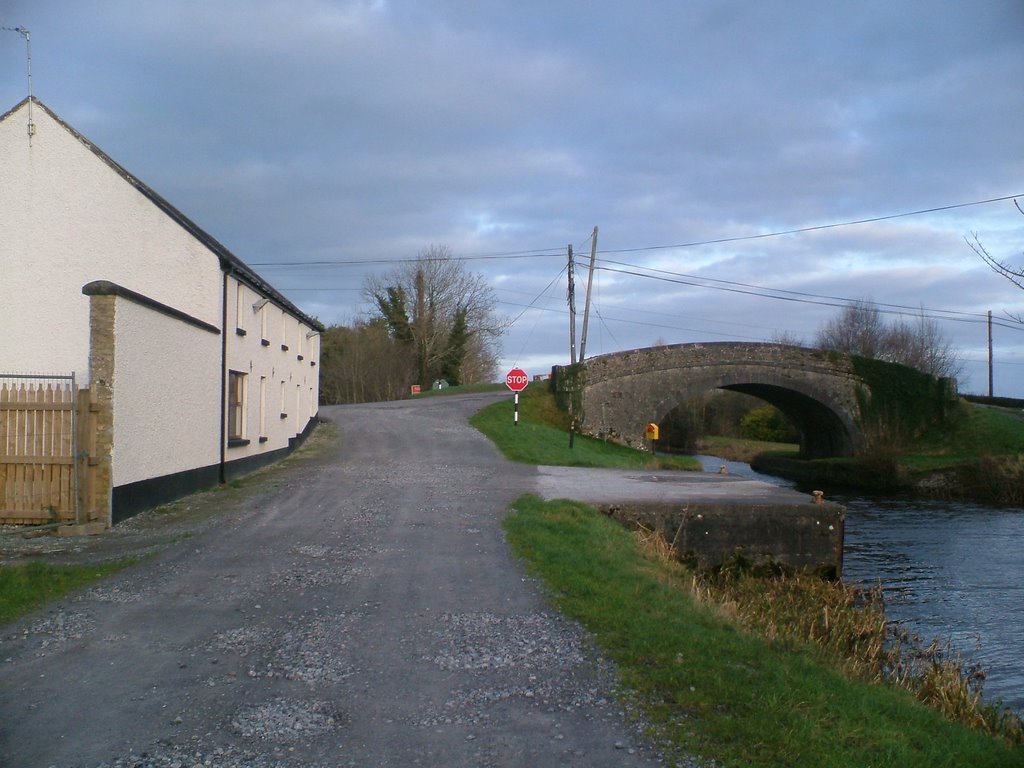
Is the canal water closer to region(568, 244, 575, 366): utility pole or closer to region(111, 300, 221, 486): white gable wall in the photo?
region(111, 300, 221, 486): white gable wall

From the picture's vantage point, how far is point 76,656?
6.12 metres

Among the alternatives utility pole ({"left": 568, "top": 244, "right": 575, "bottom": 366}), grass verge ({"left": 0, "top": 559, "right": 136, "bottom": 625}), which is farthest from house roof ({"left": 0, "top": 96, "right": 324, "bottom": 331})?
utility pole ({"left": 568, "top": 244, "right": 575, "bottom": 366})

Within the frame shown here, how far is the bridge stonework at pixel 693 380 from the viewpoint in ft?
111

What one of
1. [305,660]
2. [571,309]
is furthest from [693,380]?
[305,660]

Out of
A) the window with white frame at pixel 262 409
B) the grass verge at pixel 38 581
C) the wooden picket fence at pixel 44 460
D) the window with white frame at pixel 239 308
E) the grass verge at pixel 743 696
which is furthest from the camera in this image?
the window with white frame at pixel 262 409

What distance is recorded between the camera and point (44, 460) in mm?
11289

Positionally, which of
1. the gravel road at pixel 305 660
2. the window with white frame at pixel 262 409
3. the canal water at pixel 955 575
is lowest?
the canal water at pixel 955 575

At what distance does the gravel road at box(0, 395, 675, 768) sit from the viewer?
15.2 ft

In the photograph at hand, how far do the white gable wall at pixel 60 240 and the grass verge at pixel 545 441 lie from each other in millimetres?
10511

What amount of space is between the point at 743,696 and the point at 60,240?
13414 mm

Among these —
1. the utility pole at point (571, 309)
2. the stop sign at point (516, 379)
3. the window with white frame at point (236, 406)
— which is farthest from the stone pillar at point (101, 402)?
the utility pole at point (571, 309)

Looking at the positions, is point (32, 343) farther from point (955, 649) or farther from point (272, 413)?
point (955, 649)

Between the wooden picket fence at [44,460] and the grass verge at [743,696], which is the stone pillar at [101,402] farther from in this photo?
the grass verge at [743,696]

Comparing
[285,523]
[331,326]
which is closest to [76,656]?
[285,523]
